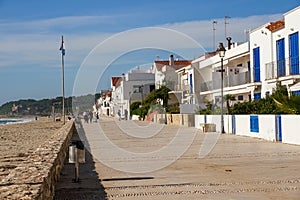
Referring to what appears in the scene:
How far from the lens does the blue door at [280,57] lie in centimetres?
3567

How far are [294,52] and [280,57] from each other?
2759 mm

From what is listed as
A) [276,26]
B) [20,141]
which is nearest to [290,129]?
[276,26]

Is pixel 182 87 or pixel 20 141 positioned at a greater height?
pixel 182 87

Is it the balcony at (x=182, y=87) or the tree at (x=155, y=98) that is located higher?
the balcony at (x=182, y=87)

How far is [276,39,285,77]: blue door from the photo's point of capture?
3567 centimetres

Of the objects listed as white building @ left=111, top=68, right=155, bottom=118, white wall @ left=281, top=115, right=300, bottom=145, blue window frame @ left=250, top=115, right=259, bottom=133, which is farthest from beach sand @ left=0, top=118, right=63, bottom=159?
white building @ left=111, top=68, right=155, bottom=118

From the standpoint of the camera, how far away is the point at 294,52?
33.8m

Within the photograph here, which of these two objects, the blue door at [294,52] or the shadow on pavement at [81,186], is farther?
the blue door at [294,52]

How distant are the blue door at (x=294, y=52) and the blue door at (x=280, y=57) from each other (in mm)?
1393

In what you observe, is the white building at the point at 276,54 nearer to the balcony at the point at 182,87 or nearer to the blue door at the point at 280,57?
the blue door at the point at 280,57

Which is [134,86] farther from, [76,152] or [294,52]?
[76,152]

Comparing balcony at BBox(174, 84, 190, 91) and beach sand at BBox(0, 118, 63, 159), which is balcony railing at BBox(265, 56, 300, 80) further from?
balcony at BBox(174, 84, 190, 91)

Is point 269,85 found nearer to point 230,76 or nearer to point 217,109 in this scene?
point 217,109

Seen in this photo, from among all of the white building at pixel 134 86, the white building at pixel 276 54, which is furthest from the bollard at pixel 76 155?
the white building at pixel 134 86
